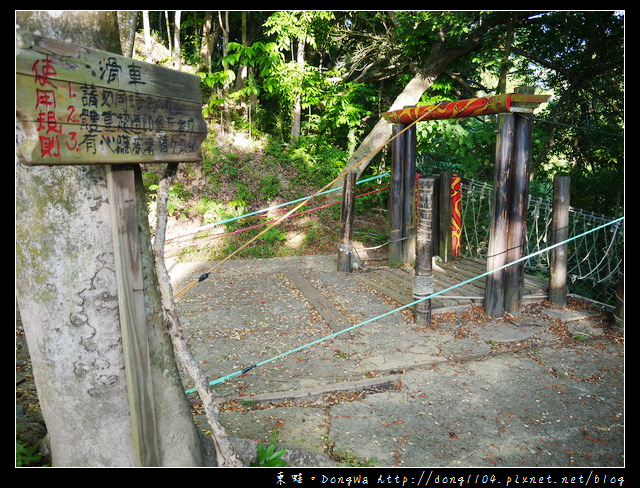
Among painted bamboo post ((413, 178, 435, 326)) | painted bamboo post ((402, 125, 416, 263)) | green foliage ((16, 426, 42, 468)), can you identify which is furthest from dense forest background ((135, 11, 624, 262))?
green foliage ((16, 426, 42, 468))

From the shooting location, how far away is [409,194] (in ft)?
24.6

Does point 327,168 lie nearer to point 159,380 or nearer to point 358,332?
point 358,332

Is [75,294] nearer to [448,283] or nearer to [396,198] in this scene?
[448,283]

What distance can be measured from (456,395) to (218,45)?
12.6 meters

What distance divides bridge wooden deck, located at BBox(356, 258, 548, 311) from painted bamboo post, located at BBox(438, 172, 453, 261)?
0.21 meters

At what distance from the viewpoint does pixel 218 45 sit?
45.0ft

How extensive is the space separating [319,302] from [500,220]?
2.43 metres

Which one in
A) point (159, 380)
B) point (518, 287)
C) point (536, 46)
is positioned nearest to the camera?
point (159, 380)

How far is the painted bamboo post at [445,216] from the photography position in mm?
7578

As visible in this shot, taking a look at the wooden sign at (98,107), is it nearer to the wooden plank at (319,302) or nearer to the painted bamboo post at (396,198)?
the wooden plank at (319,302)

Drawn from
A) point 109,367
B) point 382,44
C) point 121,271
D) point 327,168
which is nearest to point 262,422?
point 109,367

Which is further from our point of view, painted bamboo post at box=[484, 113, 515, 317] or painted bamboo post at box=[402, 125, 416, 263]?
painted bamboo post at box=[402, 125, 416, 263]

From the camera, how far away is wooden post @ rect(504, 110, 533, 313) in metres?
5.55

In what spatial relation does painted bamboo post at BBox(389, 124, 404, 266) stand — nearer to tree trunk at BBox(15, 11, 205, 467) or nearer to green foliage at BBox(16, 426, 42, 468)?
tree trunk at BBox(15, 11, 205, 467)
